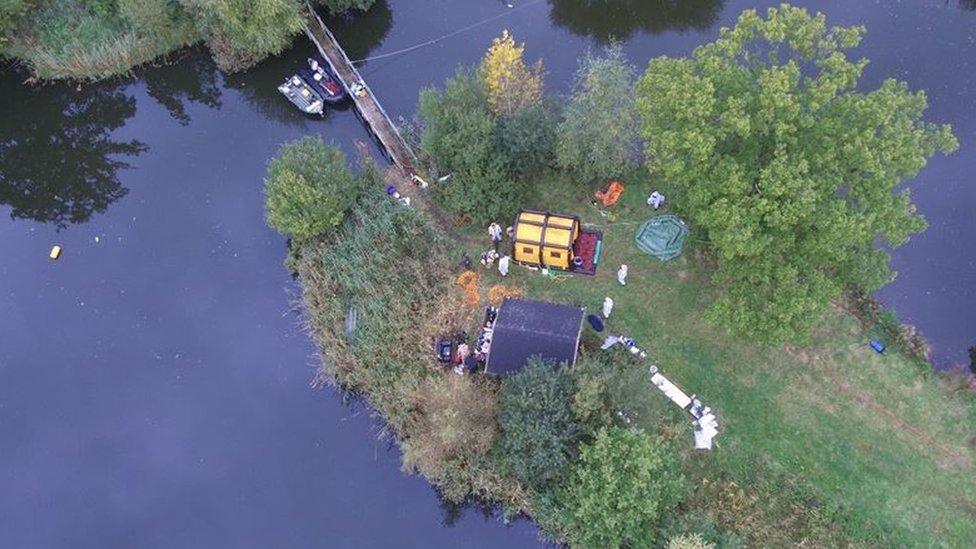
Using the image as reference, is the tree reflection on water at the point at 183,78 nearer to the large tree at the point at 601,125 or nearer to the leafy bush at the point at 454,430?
the large tree at the point at 601,125

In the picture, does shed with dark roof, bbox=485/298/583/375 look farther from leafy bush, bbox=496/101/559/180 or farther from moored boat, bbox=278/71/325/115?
moored boat, bbox=278/71/325/115

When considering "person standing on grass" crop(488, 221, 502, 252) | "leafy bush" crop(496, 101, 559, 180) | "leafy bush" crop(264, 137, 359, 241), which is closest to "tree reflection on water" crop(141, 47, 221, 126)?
"leafy bush" crop(264, 137, 359, 241)

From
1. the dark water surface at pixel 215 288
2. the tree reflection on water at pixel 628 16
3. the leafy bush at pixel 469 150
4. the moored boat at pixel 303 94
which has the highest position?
the tree reflection on water at pixel 628 16

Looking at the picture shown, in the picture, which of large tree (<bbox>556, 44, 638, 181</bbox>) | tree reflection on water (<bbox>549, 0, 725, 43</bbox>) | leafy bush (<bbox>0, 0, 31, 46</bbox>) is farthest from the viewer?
tree reflection on water (<bbox>549, 0, 725, 43</bbox>)

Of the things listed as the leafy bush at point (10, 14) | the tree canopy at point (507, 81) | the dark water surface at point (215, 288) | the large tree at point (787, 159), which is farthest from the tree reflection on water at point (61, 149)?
the large tree at point (787, 159)

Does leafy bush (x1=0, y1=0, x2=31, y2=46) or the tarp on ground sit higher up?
leafy bush (x1=0, y1=0, x2=31, y2=46)

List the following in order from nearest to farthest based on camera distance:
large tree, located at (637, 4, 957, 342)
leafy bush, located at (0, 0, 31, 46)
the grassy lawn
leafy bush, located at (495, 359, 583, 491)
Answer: large tree, located at (637, 4, 957, 342) → leafy bush, located at (495, 359, 583, 491) → the grassy lawn → leafy bush, located at (0, 0, 31, 46)

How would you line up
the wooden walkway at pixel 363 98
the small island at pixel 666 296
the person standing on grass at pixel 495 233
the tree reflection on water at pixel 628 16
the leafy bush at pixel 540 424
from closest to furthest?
the small island at pixel 666 296, the leafy bush at pixel 540 424, the person standing on grass at pixel 495 233, the wooden walkway at pixel 363 98, the tree reflection on water at pixel 628 16
